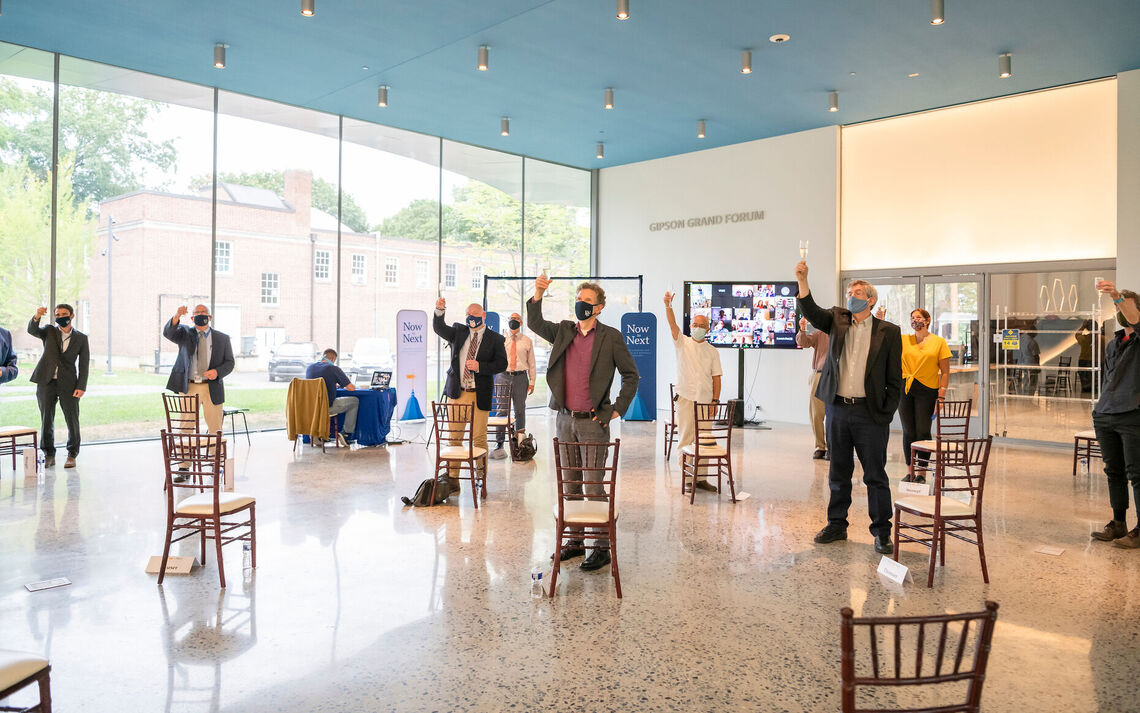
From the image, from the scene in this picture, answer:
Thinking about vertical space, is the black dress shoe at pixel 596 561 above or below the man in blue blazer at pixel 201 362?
below

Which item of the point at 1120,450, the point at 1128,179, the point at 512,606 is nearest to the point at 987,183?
the point at 1128,179

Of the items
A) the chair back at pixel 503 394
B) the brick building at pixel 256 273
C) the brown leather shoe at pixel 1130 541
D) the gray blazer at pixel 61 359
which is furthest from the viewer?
the brick building at pixel 256 273

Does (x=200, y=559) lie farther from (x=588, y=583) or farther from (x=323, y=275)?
(x=323, y=275)

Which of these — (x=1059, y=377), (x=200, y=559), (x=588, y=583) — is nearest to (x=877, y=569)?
(x=588, y=583)

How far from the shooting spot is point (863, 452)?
4.88 m

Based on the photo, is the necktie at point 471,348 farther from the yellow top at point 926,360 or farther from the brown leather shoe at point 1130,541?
the brown leather shoe at point 1130,541

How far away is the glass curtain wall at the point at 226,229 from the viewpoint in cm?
889

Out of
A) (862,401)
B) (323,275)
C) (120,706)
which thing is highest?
(323,275)

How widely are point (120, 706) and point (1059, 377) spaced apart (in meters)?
10.9

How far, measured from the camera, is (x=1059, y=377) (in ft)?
31.8

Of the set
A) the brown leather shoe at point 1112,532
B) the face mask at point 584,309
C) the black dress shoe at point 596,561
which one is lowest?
A: the black dress shoe at point 596,561

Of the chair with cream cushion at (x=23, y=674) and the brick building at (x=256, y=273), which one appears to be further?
the brick building at (x=256, y=273)

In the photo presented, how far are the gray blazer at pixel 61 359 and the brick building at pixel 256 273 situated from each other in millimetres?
1777

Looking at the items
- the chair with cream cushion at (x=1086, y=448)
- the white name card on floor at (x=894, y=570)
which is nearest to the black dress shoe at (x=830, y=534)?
the white name card on floor at (x=894, y=570)
